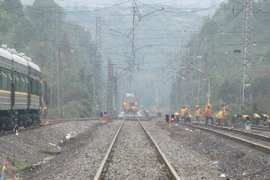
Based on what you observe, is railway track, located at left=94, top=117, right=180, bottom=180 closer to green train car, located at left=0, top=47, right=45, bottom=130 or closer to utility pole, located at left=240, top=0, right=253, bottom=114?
green train car, located at left=0, top=47, right=45, bottom=130

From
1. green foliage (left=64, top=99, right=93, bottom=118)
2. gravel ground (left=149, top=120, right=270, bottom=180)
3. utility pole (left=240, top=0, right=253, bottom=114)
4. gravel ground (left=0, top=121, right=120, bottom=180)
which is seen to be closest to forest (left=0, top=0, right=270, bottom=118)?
green foliage (left=64, top=99, right=93, bottom=118)

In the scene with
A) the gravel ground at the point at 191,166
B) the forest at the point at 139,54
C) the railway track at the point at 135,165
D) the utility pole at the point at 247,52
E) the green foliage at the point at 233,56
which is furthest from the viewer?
the forest at the point at 139,54

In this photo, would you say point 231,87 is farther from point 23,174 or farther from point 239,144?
point 23,174

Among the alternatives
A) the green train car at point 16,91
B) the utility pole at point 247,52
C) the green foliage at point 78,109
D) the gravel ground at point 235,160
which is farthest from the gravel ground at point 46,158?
the green foliage at point 78,109

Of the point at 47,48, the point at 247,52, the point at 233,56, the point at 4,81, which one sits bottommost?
the point at 4,81

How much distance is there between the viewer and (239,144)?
67.4 feet

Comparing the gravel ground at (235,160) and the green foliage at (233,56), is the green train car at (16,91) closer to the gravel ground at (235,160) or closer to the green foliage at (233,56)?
the gravel ground at (235,160)

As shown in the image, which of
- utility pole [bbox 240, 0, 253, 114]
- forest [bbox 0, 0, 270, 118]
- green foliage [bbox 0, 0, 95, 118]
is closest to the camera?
utility pole [bbox 240, 0, 253, 114]

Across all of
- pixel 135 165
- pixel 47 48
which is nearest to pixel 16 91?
pixel 135 165

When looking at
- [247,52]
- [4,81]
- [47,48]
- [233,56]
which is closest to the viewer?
[4,81]

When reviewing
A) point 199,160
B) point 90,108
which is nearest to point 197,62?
point 90,108

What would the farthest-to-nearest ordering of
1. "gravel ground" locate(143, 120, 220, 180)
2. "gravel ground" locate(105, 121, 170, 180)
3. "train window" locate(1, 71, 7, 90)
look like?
"train window" locate(1, 71, 7, 90), "gravel ground" locate(143, 120, 220, 180), "gravel ground" locate(105, 121, 170, 180)

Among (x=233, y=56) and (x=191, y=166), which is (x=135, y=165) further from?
(x=233, y=56)

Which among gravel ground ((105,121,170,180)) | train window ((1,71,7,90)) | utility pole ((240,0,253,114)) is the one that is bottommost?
gravel ground ((105,121,170,180))
